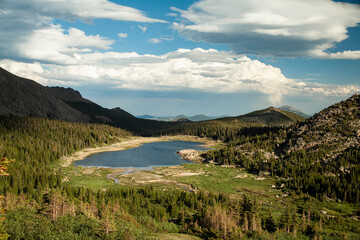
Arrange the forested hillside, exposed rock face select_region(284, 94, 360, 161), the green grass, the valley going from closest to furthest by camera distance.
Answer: the valley < the forested hillside < the green grass < exposed rock face select_region(284, 94, 360, 161)

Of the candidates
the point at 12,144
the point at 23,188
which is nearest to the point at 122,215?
the point at 23,188

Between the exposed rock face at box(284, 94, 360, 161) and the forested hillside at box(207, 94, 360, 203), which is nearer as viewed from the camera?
the forested hillside at box(207, 94, 360, 203)

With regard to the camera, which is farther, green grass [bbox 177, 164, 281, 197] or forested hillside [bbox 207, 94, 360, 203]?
green grass [bbox 177, 164, 281, 197]

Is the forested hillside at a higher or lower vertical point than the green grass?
higher

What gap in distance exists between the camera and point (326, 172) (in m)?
101

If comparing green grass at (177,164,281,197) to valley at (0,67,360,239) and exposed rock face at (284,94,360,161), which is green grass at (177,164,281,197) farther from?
exposed rock face at (284,94,360,161)

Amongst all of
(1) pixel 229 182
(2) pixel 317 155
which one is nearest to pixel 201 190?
(1) pixel 229 182

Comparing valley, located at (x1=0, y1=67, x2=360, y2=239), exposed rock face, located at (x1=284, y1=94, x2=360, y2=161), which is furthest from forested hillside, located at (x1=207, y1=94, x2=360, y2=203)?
valley, located at (x1=0, y1=67, x2=360, y2=239)

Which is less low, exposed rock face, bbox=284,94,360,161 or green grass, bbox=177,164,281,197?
exposed rock face, bbox=284,94,360,161

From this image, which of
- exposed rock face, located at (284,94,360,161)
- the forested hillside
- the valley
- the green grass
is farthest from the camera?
exposed rock face, located at (284,94,360,161)

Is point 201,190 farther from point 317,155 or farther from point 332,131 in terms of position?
point 332,131

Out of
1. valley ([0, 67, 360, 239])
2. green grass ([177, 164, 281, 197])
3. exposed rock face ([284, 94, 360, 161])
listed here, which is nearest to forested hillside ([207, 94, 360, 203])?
exposed rock face ([284, 94, 360, 161])

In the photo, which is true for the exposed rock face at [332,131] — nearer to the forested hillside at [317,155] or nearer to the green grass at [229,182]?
the forested hillside at [317,155]

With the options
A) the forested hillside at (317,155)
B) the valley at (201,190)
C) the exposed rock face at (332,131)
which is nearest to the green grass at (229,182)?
the valley at (201,190)
